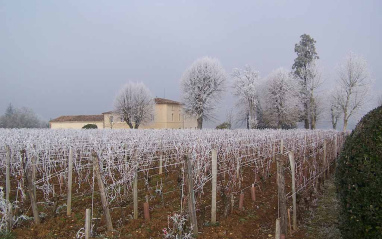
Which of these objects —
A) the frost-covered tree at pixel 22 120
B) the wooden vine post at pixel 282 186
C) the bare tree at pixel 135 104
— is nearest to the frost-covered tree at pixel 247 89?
the bare tree at pixel 135 104

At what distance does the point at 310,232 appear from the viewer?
189 inches

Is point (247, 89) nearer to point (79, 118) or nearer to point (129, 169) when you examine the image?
point (79, 118)

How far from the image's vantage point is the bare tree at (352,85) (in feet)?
106

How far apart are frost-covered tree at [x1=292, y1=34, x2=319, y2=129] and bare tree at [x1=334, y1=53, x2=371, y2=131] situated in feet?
14.2

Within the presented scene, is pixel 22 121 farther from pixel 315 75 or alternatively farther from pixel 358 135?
pixel 358 135

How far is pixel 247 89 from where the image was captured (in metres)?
39.9

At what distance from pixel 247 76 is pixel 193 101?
28.3 feet

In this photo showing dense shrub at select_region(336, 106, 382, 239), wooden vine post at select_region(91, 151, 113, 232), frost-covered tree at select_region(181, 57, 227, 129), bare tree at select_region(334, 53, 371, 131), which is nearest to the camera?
dense shrub at select_region(336, 106, 382, 239)

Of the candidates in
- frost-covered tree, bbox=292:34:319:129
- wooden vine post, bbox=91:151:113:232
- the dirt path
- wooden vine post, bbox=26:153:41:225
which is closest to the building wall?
frost-covered tree, bbox=292:34:319:129

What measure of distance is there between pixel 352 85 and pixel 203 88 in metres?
18.1

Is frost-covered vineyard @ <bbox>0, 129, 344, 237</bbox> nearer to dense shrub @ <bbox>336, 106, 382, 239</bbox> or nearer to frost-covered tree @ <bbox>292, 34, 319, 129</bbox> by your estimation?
dense shrub @ <bbox>336, 106, 382, 239</bbox>

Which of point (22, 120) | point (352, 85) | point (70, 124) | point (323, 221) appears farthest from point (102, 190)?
point (22, 120)

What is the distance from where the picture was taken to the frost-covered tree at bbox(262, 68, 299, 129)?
37.7 meters

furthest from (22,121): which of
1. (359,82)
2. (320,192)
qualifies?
(320,192)
